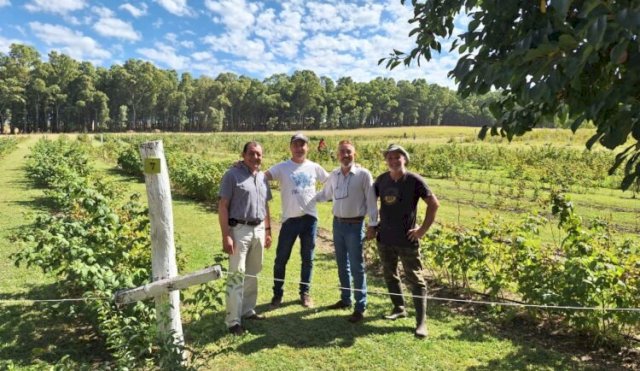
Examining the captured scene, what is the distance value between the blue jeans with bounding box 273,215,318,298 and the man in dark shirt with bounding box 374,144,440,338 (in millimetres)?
856

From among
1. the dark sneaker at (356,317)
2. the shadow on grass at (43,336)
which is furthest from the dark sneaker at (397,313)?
the shadow on grass at (43,336)

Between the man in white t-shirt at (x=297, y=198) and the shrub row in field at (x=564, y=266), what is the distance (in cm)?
164

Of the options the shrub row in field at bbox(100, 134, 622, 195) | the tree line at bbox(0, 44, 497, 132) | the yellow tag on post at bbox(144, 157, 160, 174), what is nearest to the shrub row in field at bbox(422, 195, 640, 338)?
the yellow tag on post at bbox(144, 157, 160, 174)

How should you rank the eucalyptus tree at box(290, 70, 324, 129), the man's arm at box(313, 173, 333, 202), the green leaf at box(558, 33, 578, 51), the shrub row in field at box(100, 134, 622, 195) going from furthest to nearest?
the eucalyptus tree at box(290, 70, 324, 129) → the shrub row in field at box(100, 134, 622, 195) → the man's arm at box(313, 173, 333, 202) → the green leaf at box(558, 33, 578, 51)

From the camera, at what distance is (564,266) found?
437cm

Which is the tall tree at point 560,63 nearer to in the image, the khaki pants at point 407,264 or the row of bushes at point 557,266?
the khaki pants at point 407,264

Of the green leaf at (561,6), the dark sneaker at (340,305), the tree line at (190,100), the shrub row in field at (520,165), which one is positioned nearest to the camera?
the green leaf at (561,6)

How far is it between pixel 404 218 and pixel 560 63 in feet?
10.7

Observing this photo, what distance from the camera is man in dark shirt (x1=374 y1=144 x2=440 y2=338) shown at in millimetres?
4410

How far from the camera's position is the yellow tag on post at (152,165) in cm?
342

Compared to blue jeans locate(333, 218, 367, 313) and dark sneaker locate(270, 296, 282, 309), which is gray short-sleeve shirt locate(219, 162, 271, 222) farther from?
dark sneaker locate(270, 296, 282, 309)

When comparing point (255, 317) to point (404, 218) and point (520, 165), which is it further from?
point (520, 165)

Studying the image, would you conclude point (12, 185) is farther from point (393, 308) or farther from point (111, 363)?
point (393, 308)

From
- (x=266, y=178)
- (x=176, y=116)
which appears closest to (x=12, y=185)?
(x=266, y=178)
